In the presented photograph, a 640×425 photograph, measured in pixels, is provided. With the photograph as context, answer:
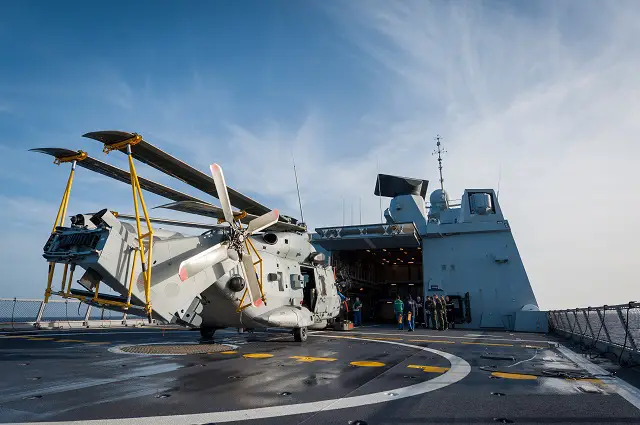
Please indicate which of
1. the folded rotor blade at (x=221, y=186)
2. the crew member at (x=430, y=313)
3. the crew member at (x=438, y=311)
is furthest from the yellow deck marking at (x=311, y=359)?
the crew member at (x=430, y=313)

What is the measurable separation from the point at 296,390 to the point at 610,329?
8606 mm

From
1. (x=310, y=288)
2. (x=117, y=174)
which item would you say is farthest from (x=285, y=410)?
(x=310, y=288)

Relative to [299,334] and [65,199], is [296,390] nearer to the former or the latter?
[65,199]

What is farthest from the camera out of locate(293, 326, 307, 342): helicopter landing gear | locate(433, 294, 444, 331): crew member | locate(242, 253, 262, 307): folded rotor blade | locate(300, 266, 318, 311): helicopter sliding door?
locate(433, 294, 444, 331): crew member

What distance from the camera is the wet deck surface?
183 inches

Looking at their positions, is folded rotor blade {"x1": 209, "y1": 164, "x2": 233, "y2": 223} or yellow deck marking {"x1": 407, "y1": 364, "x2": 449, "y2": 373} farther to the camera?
folded rotor blade {"x1": 209, "y1": 164, "x2": 233, "y2": 223}

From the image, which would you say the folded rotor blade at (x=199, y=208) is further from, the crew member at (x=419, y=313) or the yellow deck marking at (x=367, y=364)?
the crew member at (x=419, y=313)

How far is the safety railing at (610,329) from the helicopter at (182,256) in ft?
29.3

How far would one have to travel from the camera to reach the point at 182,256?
32.3ft

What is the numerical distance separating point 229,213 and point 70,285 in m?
4.07

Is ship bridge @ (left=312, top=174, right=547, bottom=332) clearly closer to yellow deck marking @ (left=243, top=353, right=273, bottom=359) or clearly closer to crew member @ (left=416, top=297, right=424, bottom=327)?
crew member @ (left=416, top=297, right=424, bottom=327)

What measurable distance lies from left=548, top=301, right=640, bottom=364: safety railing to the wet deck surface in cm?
133

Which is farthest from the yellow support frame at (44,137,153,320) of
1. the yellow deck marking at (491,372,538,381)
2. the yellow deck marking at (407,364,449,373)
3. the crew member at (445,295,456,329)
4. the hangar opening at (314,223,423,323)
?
the crew member at (445,295,456,329)

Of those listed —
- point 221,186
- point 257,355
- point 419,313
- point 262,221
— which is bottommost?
point 257,355
